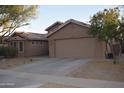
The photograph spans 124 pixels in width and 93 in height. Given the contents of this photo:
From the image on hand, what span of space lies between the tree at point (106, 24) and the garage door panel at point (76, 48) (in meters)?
4.68

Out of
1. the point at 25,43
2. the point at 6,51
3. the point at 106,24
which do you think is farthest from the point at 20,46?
the point at 106,24

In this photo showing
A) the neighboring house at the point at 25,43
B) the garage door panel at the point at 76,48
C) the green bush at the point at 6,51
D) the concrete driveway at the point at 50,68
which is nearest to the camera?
the concrete driveway at the point at 50,68

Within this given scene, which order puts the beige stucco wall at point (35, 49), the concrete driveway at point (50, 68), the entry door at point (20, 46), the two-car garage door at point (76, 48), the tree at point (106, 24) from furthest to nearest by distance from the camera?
the entry door at point (20, 46) → the beige stucco wall at point (35, 49) → the two-car garage door at point (76, 48) → the tree at point (106, 24) → the concrete driveway at point (50, 68)

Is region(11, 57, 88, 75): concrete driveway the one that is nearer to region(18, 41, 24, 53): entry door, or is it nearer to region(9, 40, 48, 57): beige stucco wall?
region(9, 40, 48, 57): beige stucco wall

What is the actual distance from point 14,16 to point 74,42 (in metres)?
7.97

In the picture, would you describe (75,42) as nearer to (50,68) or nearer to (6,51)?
(50,68)

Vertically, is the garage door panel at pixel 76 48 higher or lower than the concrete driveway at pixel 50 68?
higher

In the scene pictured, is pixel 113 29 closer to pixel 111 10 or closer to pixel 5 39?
pixel 111 10

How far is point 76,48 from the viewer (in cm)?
2270

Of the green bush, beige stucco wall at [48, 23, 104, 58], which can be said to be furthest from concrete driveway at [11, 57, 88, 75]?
the green bush

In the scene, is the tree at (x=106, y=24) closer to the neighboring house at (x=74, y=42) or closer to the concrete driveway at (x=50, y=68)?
the concrete driveway at (x=50, y=68)

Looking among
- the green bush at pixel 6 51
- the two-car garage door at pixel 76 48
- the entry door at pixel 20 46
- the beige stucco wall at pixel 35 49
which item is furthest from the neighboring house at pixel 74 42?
the green bush at pixel 6 51

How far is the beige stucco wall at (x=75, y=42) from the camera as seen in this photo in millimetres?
21469

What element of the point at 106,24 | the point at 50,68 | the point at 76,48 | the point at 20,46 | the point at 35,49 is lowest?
the point at 50,68
